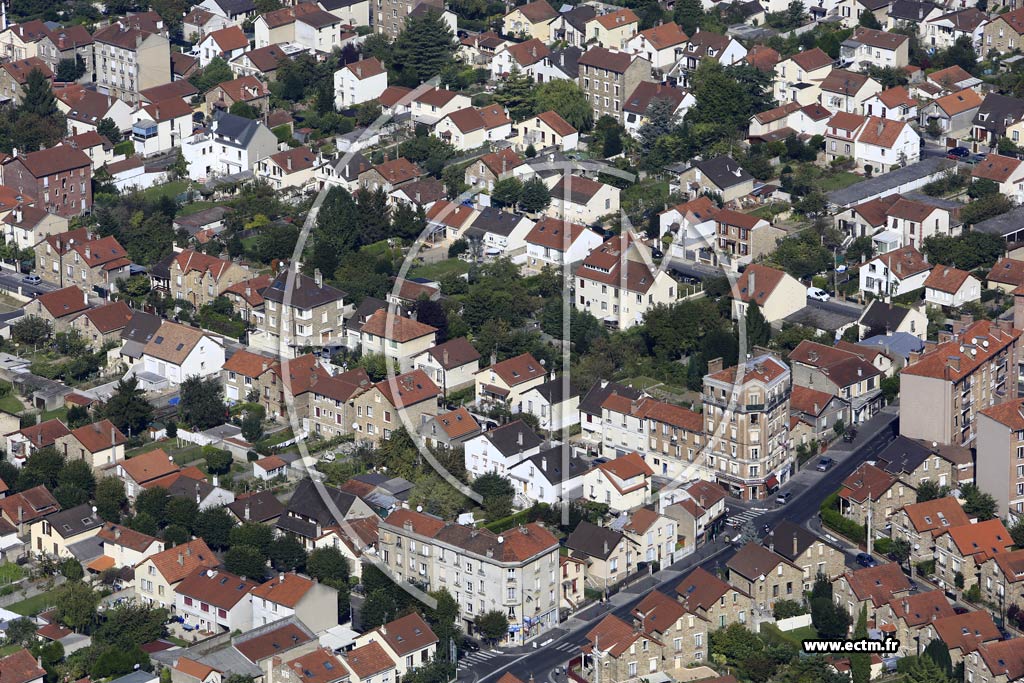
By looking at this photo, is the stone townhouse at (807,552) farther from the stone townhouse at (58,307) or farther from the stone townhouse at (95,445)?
the stone townhouse at (58,307)

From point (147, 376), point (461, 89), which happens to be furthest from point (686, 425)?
point (461, 89)

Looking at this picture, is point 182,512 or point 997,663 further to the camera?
point 182,512

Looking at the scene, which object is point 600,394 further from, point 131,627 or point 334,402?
point 131,627

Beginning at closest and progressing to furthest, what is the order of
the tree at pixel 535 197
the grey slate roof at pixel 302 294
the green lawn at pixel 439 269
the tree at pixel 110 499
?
the tree at pixel 110 499, the grey slate roof at pixel 302 294, the green lawn at pixel 439 269, the tree at pixel 535 197

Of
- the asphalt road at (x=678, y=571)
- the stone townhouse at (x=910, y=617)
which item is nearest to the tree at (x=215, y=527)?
the asphalt road at (x=678, y=571)

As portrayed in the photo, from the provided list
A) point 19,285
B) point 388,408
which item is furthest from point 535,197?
point 19,285

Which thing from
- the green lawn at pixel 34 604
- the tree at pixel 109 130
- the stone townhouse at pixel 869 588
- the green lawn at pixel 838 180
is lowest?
the tree at pixel 109 130

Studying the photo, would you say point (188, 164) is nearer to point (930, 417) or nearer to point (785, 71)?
point (785, 71)
